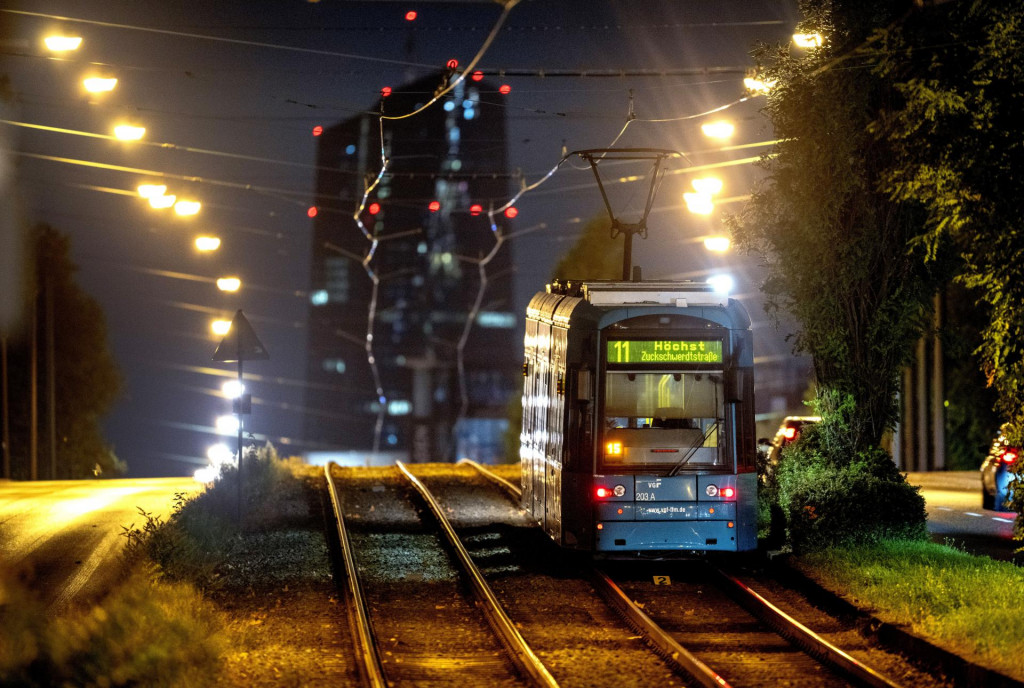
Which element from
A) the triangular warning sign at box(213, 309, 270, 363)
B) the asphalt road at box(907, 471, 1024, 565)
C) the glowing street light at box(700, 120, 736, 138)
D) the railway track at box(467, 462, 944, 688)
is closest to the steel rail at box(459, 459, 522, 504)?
the triangular warning sign at box(213, 309, 270, 363)

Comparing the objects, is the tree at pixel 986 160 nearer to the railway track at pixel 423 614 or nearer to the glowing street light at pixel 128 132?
the railway track at pixel 423 614

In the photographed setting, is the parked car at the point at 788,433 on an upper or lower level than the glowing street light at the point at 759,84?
lower

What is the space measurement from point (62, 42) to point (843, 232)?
10.6 meters

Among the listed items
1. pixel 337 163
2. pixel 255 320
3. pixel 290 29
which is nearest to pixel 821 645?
pixel 290 29

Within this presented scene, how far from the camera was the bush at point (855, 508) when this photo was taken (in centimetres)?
1578

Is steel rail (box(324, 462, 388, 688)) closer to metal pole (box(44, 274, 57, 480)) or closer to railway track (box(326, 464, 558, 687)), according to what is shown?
railway track (box(326, 464, 558, 687))

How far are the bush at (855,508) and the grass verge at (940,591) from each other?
0.33m

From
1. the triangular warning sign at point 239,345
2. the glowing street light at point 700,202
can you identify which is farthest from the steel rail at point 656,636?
the glowing street light at point 700,202

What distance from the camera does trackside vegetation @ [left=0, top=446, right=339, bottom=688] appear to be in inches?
346

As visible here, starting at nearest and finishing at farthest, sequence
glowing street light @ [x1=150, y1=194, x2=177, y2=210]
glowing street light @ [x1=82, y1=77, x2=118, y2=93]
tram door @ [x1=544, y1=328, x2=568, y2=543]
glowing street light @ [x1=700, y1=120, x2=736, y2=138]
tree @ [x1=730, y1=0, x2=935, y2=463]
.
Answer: tram door @ [x1=544, y1=328, x2=568, y2=543]
tree @ [x1=730, y1=0, x2=935, y2=463]
glowing street light @ [x1=82, y1=77, x2=118, y2=93]
glowing street light @ [x1=700, y1=120, x2=736, y2=138]
glowing street light @ [x1=150, y1=194, x2=177, y2=210]

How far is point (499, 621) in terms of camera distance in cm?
1252

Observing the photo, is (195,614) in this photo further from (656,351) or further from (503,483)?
(503,483)

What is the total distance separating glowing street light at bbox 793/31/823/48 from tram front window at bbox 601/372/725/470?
476 centimetres

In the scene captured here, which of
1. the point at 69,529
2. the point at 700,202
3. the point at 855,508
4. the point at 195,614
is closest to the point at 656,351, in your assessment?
the point at 855,508
